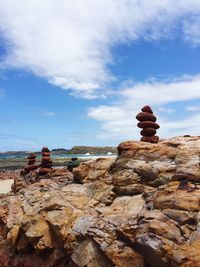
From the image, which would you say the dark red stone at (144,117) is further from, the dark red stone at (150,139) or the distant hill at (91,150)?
the distant hill at (91,150)

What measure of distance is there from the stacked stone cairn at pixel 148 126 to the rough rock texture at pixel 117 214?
155 centimetres

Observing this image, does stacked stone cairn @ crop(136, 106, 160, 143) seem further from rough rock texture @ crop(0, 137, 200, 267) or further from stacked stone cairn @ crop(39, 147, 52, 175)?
stacked stone cairn @ crop(39, 147, 52, 175)

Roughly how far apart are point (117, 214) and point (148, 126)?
772cm

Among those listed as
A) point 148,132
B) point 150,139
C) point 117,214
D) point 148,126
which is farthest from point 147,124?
point 117,214

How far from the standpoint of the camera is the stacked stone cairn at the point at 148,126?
21.3 meters

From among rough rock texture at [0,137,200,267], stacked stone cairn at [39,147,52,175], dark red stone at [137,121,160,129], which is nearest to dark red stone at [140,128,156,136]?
dark red stone at [137,121,160,129]

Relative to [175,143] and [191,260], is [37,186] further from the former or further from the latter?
[191,260]

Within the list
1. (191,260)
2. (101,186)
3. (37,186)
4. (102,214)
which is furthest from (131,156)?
(191,260)

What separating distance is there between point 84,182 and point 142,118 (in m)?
5.61

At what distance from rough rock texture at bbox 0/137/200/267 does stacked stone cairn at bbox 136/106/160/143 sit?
1549 mm

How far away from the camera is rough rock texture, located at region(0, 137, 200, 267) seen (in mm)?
12633

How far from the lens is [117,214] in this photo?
606 inches

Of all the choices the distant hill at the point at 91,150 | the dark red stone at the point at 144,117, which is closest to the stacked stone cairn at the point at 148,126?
the dark red stone at the point at 144,117

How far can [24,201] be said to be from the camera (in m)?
19.5
